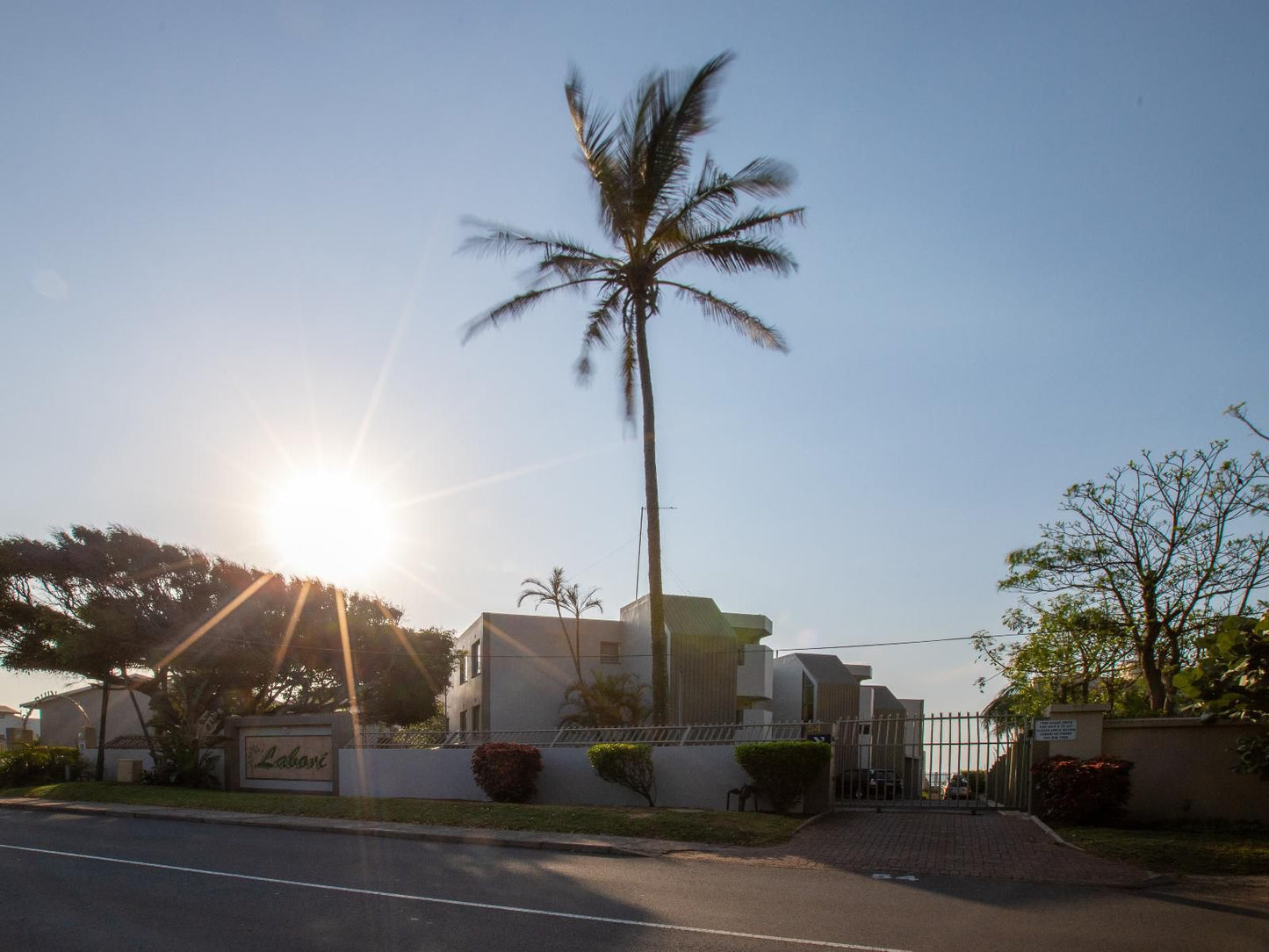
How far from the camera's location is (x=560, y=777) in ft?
69.3

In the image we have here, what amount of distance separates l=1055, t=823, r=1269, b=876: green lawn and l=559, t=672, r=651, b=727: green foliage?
19.0 m

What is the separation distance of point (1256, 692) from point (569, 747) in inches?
510

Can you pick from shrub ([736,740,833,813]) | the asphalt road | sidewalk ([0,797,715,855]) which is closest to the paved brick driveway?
the asphalt road

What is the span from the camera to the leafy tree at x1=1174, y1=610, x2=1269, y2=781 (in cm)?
1193

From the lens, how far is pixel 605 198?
21609 mm

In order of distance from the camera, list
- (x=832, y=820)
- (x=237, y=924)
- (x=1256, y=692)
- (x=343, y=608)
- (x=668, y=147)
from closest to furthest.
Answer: (x=237, y=924) → (x=1256, y=692) → (x=832, y=820) → (x=668, y=147) → (x=343, y=608)

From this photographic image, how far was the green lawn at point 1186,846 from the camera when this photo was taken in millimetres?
11336

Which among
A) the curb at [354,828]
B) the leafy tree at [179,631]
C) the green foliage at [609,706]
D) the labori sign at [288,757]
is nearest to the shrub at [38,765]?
the leafy tree at [179,631]

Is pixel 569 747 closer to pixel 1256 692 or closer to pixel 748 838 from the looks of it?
pixel 748 838

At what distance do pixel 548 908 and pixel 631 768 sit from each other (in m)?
10.5

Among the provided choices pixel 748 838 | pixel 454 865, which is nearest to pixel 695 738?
pixel 748 838

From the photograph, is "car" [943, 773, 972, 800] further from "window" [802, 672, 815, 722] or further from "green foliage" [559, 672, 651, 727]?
"window" [802, 672, 815, 722]

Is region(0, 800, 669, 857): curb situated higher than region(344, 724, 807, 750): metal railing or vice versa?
region(344, 724, 807, 750): metal railing

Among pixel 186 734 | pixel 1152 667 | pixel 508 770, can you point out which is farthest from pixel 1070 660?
pixel 186 734
